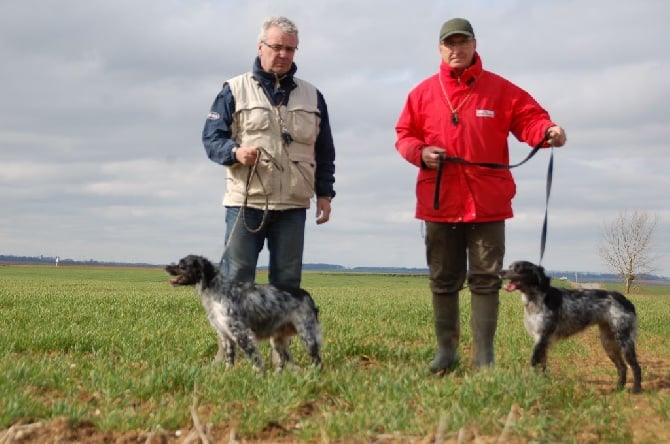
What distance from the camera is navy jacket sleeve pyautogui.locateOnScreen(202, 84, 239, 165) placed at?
273 inches

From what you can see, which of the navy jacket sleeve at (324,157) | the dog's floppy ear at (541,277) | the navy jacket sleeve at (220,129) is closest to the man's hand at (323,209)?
the navy jacket sleeve at (324,157)

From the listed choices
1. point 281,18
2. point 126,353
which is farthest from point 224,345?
point 281,18

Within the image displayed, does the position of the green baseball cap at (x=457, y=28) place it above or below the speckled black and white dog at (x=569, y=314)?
above

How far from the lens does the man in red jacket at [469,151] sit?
680 centimetres

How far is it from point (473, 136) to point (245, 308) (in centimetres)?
291

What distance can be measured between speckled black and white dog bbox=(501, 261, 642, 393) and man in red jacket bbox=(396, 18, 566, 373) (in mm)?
337

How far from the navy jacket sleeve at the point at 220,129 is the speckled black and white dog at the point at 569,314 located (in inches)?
122

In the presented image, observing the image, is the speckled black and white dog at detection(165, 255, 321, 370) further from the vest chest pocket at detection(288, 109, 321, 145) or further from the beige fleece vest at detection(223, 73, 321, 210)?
the vest chest pocket at detection(288, 109, 321, 145)

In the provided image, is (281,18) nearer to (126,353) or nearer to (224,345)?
(224,345)

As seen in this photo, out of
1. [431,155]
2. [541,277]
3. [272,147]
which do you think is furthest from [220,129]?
[541,277]

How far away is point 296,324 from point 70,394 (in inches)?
90.3

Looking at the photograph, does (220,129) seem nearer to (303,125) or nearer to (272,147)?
(272,147)

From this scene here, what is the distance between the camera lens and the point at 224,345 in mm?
7078

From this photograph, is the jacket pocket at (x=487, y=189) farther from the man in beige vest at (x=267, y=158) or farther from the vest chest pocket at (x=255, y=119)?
the vest chest pocket at (x=255, y=119)
